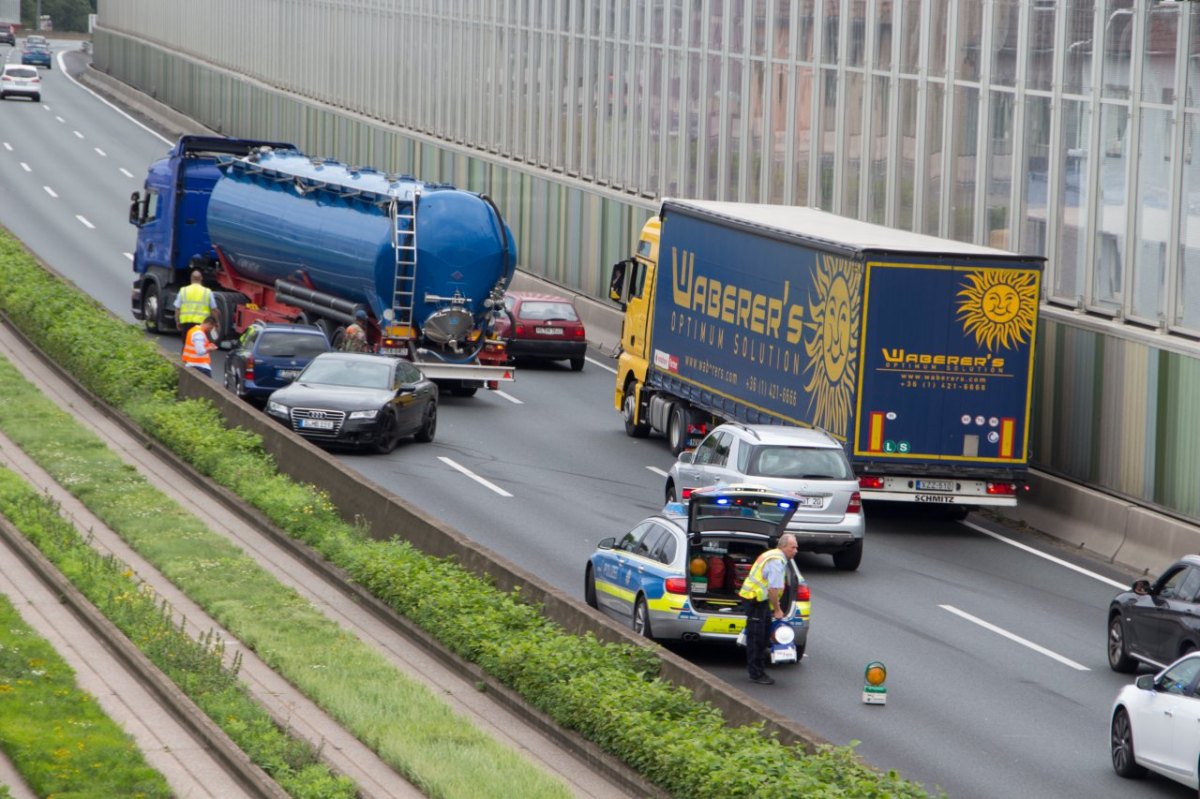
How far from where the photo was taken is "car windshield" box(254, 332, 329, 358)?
113 ft

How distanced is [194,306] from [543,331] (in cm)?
839

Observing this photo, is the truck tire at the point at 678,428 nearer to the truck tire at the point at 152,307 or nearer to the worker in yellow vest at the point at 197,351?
the worker in yellow vest at the point at 197,351

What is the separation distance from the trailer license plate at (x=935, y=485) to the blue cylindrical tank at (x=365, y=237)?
1133cm

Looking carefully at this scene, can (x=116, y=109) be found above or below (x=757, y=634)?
above

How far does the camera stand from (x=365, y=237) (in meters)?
36.4

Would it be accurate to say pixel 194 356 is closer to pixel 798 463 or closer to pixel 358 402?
pixel 358 402

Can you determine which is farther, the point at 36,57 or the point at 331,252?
the point at 36,57

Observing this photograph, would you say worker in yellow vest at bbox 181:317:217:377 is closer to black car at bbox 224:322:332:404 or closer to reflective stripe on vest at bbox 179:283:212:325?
black car at bbox 224:322:332:404

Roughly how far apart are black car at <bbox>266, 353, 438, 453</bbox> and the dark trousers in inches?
501

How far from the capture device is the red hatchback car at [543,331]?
4259 cm

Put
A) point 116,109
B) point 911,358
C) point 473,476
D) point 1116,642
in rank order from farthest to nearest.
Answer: point 116,109 < point 473,476 < point 911,358 < point 1116,642

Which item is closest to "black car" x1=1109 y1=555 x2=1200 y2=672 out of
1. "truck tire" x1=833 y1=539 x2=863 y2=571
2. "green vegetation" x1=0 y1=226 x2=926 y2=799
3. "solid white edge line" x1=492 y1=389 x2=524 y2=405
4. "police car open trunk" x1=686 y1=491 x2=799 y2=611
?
"police car open trunk" x1=686 y1=491 x2=799 y2=611

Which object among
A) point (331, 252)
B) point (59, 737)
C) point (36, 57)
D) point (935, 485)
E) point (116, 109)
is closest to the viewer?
point (59, 737)

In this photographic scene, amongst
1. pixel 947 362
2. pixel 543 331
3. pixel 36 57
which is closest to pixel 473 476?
pixel 947 362
